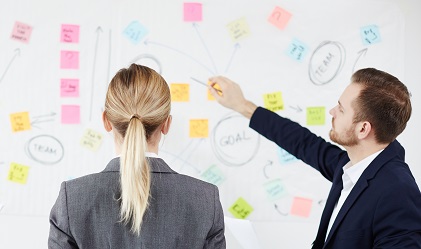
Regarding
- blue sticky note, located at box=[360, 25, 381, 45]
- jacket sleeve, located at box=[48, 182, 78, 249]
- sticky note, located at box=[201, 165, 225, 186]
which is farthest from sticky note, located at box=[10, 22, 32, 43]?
blue sticky note, located at box=[360, 25, 381, 45]

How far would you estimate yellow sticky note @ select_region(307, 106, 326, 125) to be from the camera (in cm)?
198

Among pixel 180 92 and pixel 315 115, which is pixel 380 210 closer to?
pixel 315 115

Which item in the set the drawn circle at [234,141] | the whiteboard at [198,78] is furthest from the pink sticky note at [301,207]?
the drawn circle at [234,141]

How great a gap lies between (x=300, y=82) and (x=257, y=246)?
63 cm

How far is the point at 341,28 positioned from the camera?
199 cm

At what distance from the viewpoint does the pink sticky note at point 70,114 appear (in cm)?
182

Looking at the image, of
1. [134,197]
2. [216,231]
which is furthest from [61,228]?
[216,231]

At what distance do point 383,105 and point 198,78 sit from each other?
→ 27.8 inches

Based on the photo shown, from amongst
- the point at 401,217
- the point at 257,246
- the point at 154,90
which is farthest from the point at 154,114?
the point at 257,246

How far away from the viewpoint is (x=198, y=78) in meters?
1.88

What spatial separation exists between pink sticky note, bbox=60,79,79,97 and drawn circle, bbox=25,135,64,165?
0.53 feet

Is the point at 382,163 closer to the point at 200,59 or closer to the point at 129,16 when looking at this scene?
the point at 200,59

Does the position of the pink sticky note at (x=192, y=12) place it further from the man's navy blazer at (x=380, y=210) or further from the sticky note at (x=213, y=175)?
the man's navy blazer at (x=380, y=210)

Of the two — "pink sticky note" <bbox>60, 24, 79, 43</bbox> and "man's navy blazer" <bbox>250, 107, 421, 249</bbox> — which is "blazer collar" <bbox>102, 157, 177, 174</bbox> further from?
"pink sticky note" <bbox>60, 24, 79, 43</bbox>
